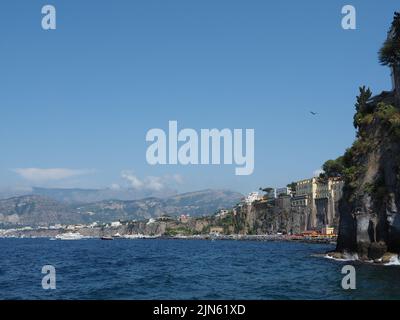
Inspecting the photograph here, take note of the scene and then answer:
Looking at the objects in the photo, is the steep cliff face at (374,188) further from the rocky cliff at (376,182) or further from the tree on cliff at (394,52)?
the tree on cliff at (394,52)

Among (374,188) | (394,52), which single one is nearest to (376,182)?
(374,188)

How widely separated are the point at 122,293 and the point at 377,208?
132 ft

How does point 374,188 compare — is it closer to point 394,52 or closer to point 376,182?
point 376,182

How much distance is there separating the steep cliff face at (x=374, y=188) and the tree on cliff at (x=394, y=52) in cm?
440

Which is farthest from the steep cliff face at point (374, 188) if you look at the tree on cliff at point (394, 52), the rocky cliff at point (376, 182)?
the tree on cliff at point (394, 52)

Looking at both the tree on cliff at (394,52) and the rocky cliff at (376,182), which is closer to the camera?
the rocky cliff at (376,182)

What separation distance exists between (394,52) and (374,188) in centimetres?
1811

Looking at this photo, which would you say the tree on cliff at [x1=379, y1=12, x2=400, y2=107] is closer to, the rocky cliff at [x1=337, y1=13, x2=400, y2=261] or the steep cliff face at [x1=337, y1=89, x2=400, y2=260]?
the rocky cliff at [x1=337, y1=13, x2=400, y2=261]

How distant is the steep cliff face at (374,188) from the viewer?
205 ft
